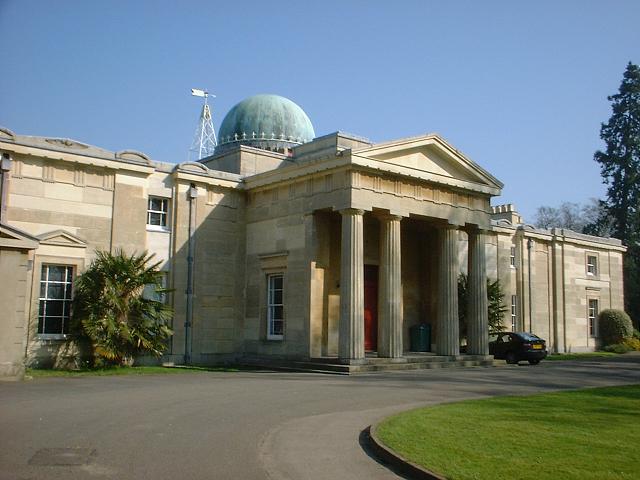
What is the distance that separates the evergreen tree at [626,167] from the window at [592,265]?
9.21 metres

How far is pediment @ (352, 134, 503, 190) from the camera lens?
24.2m

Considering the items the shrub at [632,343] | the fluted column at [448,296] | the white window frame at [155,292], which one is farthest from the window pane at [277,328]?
the shrub at [632,343]

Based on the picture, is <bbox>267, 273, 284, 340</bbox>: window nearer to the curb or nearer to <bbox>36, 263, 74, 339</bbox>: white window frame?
<bbox>36, 263, 74, 339</bbox>: white window frame

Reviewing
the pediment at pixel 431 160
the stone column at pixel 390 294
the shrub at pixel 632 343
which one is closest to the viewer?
the stone column at pixel 390 294

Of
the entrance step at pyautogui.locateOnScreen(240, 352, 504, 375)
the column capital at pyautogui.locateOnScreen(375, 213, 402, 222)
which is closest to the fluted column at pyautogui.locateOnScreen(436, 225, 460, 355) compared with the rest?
the entrance step at pyautogui.locateOnScreen(240, 352, 504, 375)

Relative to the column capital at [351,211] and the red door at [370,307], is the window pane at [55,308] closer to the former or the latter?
the column capital at [351,211]

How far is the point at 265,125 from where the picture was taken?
33.8 metres

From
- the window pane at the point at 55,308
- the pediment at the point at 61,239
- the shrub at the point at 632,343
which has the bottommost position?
the shrub at the point at 632,343

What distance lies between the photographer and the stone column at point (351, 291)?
73.9 feet

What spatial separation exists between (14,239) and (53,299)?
4438 mm

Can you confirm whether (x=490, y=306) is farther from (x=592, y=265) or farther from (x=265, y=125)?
(x=592, y=265)

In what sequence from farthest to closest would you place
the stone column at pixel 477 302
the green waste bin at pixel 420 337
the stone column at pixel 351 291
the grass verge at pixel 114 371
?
the green waste bin at pixel 420 337 → the stone column at pixel 477 302 → the stone column at pixel 351 291 → the grass verge at pixel 114 371

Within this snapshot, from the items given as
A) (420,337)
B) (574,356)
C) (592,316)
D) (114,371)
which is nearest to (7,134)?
(114,371)

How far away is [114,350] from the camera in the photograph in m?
21.6
